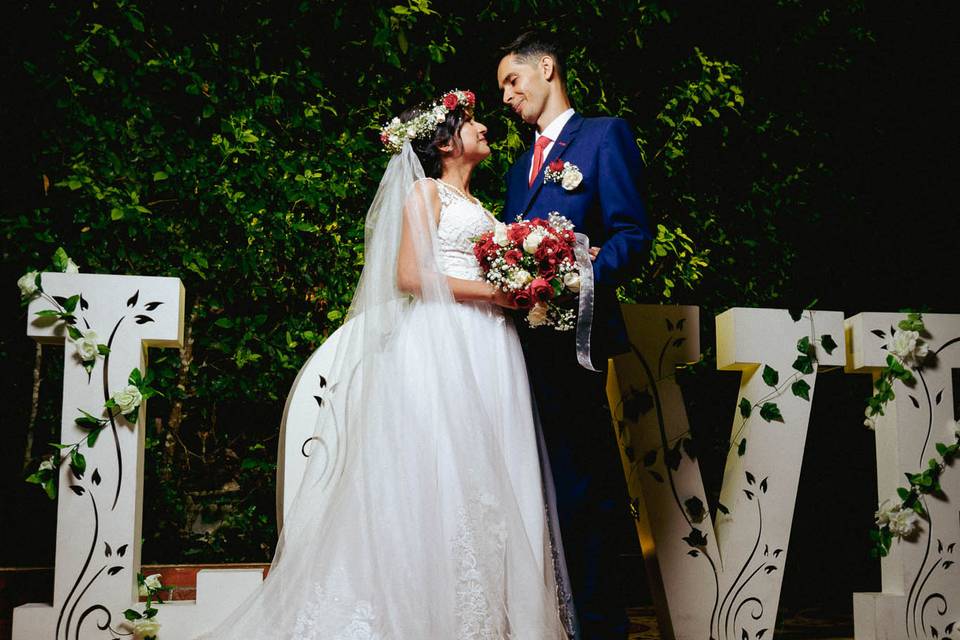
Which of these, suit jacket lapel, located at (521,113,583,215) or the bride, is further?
suit jacket lapel, located at (521,113,583,215)

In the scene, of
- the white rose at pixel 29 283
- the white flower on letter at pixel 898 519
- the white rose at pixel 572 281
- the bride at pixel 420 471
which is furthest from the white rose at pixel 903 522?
the white rose at pixel 29 283

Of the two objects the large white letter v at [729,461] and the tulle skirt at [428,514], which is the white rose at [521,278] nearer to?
the tulle skirt at [428,514]

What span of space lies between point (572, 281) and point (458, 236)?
0.44 m

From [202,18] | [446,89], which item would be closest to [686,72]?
[446,89]

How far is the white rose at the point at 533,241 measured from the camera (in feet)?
7.83

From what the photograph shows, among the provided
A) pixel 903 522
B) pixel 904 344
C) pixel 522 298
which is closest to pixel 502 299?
pixel 522 298

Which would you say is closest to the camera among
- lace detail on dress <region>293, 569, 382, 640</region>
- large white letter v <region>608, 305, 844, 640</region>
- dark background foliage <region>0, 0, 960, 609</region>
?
lace detail on dress <region>293, 569, 382, 640</region>

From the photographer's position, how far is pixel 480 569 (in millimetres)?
2258

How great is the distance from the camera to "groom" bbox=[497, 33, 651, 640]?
2508 millimetres

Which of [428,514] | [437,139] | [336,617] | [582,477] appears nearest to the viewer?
[336,617]

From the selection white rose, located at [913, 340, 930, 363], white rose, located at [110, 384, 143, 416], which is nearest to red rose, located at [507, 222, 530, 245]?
white rose, located at [110, 384, 143, 416]

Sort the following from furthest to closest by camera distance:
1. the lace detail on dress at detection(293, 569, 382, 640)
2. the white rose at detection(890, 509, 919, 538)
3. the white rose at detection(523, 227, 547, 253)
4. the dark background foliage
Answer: the dark background foliage < the white rose at detection(890, 509, 919, 538) < the white rose at detection(523, 227, 547, 253) < the lace detail on dress at detection(293, 569, 382, 640)

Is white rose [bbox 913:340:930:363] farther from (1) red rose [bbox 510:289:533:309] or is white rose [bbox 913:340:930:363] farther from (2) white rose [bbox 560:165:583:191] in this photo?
(1) red rose [bbox 510:289:533:309]

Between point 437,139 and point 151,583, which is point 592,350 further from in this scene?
point 151,583
